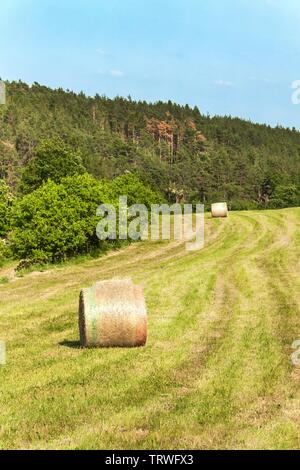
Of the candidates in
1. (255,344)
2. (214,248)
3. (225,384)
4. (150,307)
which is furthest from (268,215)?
(225,384)

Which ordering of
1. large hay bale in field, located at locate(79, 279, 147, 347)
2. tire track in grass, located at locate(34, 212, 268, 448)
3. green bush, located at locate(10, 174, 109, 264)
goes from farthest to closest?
1. green bush, located at locate(10, 174, 109, 264)
2. large hay bale in field, located at locate(79, 279, 147, 347)
3. tire track in grass, located at locate(34, 212, 268, 448)

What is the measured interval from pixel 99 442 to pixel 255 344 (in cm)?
704

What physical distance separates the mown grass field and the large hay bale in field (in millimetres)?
315

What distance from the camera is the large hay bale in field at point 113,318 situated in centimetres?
1315

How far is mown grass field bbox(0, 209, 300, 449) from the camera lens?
27.4 feet

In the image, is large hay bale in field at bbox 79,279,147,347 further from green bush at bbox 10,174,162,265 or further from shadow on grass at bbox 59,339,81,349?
green bush at bbox 10,174,162,265

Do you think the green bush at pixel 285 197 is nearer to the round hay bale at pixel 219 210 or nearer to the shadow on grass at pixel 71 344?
the round hay bale at pixel 219 210

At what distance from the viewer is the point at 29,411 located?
939 centimetres

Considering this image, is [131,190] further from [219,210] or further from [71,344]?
[71,344]

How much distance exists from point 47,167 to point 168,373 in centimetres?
6807

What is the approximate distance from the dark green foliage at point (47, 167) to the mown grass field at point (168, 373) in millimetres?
53072

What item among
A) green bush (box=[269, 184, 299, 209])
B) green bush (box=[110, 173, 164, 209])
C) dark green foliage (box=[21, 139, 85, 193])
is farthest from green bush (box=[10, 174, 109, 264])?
green bush (box=[269, 184, 299, 209])

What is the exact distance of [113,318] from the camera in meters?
13.2
